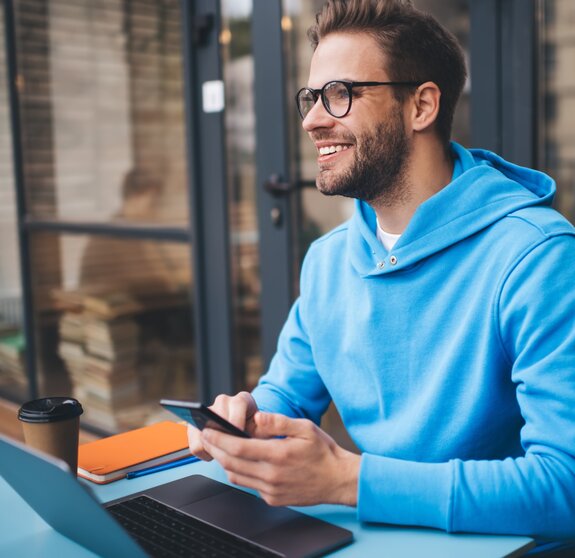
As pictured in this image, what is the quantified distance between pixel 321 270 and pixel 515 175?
37cm

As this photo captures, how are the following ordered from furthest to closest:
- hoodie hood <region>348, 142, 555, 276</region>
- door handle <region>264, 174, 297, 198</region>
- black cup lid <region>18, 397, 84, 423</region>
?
door handle <region>264, 174, 297, 198</region>
hoodie hood <region>348, 142, 555, 276</region>
black cup lid <region>18, 397, 84, 423</region>

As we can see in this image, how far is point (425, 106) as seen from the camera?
1429mm

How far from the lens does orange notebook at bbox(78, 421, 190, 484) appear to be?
3.98 ft

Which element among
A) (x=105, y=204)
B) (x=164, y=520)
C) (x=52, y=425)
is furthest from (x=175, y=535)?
(x=105, y=204)

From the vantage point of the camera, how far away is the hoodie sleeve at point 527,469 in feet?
3.26

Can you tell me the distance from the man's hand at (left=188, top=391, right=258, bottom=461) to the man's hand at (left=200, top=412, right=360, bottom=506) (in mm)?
133

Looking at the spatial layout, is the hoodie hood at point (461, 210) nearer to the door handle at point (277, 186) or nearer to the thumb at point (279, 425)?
the thumb at point (279, 425)

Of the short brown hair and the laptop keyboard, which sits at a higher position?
the short brown hair

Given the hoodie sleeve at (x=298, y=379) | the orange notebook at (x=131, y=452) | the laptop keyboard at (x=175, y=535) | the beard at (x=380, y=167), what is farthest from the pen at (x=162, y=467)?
the beard at (x=380, y=167)

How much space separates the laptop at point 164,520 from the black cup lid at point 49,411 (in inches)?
3.9

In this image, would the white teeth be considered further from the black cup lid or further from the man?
the black cup lid

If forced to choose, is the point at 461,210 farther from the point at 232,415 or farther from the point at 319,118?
the point at 232,415

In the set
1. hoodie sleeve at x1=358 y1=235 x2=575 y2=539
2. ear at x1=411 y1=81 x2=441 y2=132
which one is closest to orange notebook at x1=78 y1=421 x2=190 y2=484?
hoodie sleeve at x1=358 y1=235 x2=575 y2=539

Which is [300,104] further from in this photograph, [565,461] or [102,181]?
[102,181]
